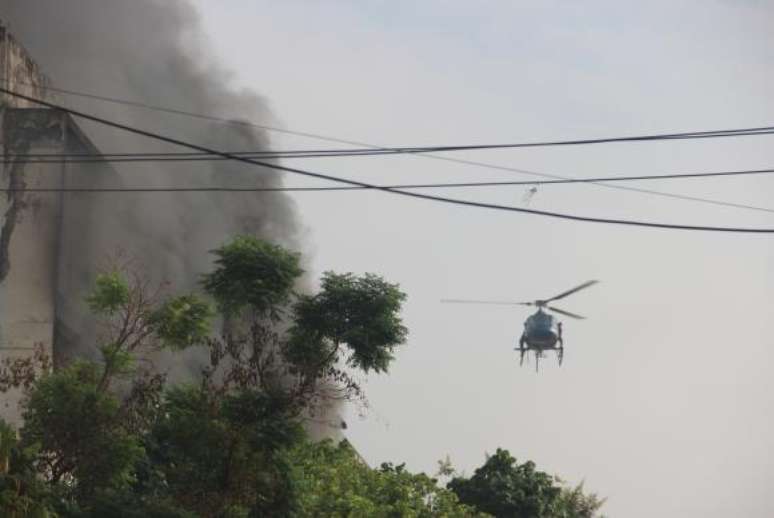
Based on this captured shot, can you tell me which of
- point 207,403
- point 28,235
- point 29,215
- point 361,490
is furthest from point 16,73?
point 207,403

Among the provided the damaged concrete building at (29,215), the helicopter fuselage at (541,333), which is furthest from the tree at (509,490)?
the damaged concrete building at (29,215)

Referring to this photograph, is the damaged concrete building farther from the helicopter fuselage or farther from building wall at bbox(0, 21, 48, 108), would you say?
the helicopter fuselage

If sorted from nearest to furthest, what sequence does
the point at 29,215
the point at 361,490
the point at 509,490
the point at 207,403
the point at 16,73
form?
the point at 207,403 < the point at 361,490 < the point at 29,215 < the point at 16,73 < the point at 509,490

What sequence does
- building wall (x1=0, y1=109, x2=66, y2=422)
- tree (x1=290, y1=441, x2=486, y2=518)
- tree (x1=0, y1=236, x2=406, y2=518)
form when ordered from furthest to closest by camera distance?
building wall (x1=0, y1=109, x2=66, y2=422) < tree (x1=290, y1=441, x2=486, y2=518) < tree (x1=0, y1=236, x2=406, y2=518)

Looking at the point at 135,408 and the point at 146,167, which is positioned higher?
the point at 146,167

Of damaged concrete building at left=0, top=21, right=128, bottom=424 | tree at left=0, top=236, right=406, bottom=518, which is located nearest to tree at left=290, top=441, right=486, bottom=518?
tree at left=0, top=236, right=406, bottom=518

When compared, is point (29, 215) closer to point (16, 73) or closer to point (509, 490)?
point (16, 73)

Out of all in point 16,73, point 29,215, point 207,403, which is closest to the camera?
point 207,403

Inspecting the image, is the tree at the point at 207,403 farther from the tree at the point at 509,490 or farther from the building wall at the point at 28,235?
the tree at the point at 509,490

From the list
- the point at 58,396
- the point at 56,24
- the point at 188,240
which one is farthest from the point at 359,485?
the point at 56,24

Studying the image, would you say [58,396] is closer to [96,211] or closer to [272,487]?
[272,487]

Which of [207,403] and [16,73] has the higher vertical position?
[16,73]
